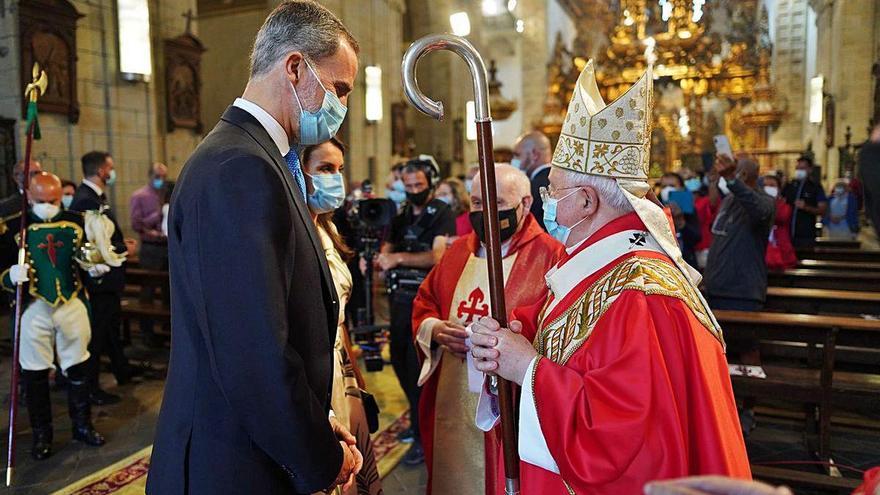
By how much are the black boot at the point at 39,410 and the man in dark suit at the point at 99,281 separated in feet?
1.91

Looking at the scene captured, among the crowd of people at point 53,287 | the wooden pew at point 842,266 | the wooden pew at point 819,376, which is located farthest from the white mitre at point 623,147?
the wooden pew at point 842,266

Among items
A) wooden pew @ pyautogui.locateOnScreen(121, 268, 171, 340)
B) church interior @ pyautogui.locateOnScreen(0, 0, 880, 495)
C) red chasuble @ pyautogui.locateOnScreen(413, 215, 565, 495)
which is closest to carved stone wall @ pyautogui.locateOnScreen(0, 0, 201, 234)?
church interior @ pyautogui.locateOnScreen(0, 0, 880, 495)

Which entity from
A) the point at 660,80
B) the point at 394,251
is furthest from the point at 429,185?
the point at 660,80

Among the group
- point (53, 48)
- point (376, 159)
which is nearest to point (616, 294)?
point (53, 48)

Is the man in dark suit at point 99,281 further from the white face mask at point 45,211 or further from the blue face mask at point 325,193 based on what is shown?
the blue face mask at point 325,193

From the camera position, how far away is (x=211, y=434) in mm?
1345

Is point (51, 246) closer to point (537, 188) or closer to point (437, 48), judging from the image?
point (537, 188)

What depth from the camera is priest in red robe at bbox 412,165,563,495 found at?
9.07ft

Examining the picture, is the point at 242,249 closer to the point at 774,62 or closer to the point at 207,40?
the point at 207,40

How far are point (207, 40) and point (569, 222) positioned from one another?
461 inches

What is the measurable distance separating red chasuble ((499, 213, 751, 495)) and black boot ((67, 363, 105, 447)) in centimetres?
355

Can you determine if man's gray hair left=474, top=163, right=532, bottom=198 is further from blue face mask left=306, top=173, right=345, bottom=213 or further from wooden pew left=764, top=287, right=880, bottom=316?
wooden pew left=764, top=287, right=880, bottom=316

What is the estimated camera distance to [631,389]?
4.65 ft

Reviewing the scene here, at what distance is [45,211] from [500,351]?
11.7ft
